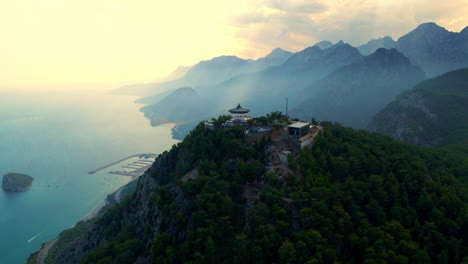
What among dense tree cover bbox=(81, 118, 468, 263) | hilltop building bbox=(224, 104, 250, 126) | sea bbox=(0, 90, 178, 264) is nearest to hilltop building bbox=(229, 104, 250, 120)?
hilltop building bbox=(224, 104, 250, 126)

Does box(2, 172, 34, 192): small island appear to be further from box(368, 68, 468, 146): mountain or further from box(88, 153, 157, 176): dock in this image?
box(368, 68, 468, 146): mountain

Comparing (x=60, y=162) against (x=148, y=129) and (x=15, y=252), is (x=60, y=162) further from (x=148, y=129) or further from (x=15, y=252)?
(x=148, y=129)

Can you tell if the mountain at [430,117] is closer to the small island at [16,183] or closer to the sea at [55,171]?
Answer: the sea at [55,171]

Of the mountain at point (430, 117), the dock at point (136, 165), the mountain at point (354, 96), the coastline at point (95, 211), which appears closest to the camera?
the coastline at point (95, 211)

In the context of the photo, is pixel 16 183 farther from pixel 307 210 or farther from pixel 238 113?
pixel 307 210

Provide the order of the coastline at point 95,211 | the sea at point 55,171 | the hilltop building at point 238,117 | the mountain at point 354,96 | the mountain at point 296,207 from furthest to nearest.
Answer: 1. the mountain at point 354,96
2. the coastline at point 95,211
3. the sea at point 55,171
4. the hilltop building at point 238,117
5. the mountain at point 296,207

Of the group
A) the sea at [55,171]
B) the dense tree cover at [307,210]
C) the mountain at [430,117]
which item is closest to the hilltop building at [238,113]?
the dense tree cover at [307,210]

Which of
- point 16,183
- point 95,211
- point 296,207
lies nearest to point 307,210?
point 296,207
